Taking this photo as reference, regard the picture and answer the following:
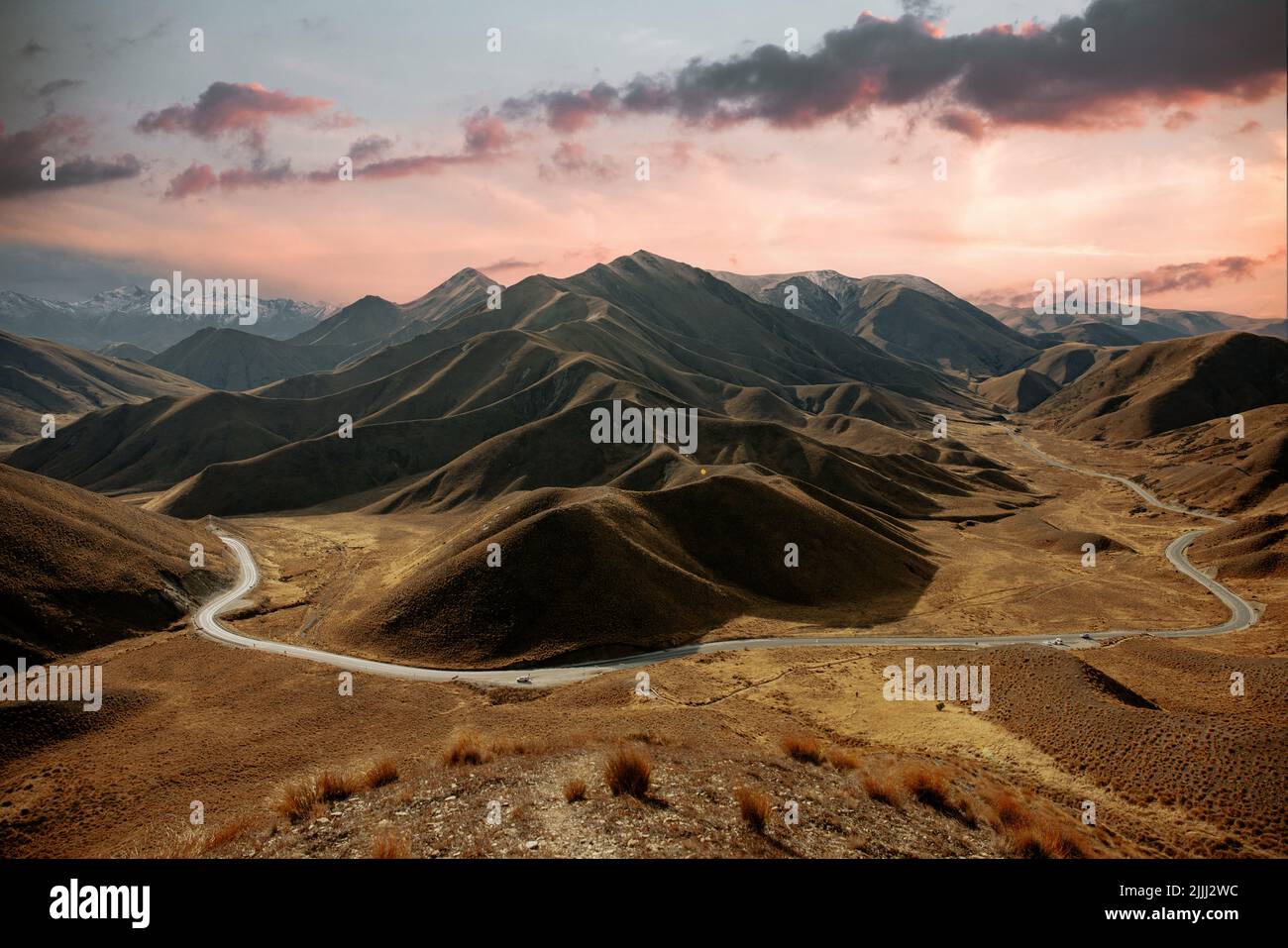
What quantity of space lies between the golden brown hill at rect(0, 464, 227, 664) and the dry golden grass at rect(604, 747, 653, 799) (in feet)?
202

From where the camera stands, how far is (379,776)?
24891mm

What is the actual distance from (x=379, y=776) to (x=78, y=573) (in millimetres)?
65407

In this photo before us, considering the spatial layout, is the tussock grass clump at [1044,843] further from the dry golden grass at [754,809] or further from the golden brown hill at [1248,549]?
the golden brown hill at [1248,549]

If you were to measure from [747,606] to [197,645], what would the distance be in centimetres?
5912

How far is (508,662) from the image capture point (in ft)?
197

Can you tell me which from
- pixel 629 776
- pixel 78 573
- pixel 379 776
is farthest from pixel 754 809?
pixel 78 573

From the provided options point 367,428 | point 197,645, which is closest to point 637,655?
point 197,645

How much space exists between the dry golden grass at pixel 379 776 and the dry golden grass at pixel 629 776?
358 inches

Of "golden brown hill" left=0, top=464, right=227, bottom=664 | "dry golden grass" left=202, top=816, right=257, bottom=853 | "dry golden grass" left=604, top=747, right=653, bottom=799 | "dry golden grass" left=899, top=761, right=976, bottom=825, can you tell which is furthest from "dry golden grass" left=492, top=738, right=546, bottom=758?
"golden brown hill" left=0, top=464, right=227, bottom=664

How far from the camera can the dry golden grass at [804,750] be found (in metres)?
30.8

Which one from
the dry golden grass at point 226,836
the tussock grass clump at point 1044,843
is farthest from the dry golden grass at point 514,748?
the tussock grass clump at point 1044,843
